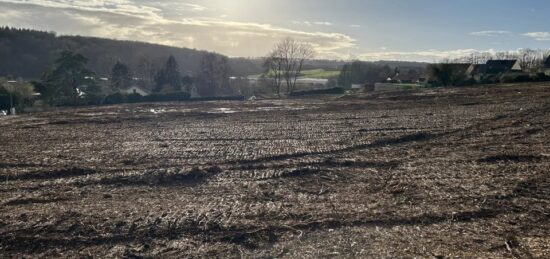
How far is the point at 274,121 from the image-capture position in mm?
28031

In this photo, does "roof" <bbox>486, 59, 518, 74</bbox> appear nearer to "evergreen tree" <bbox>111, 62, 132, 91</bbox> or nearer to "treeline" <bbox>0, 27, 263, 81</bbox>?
"evergreen tree" <bbox>111, 62, 132, 91</bbox>

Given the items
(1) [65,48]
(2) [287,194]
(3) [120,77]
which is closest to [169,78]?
(3) [120,77]

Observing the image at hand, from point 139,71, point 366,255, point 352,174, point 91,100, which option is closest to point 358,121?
point 352,174

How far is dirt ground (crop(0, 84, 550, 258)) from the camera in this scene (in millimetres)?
7953

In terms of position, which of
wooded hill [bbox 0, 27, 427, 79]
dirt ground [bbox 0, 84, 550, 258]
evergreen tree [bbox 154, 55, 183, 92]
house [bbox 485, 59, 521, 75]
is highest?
wooded hill [bbox 0, 27, 427, 79]

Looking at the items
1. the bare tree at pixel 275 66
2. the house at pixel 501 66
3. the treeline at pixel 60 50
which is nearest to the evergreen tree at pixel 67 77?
the treeline at pixel 60 50

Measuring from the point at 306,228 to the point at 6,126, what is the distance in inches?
1025

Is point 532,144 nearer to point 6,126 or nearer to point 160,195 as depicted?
point 160,195

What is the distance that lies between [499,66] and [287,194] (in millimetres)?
77015

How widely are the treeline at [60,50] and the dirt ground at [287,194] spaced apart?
229 ft

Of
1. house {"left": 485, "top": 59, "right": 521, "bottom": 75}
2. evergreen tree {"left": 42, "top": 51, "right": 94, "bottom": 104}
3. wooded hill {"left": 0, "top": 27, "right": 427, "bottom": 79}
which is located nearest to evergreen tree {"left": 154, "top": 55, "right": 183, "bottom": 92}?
wooded hill {"left": 0, "top": 27, "right": 427, "bottom": 79}

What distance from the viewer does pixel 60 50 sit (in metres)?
80.8

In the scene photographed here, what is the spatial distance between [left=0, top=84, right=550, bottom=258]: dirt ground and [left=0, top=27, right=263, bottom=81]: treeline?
69.9 meters

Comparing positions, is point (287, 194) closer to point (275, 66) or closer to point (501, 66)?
point (275, 66)
